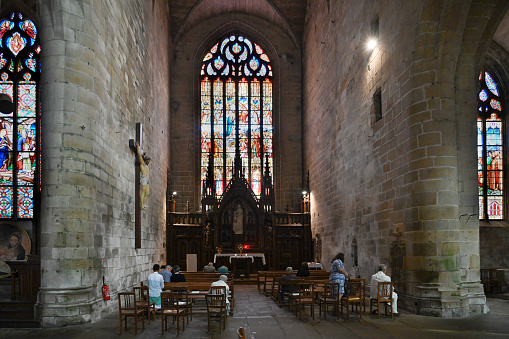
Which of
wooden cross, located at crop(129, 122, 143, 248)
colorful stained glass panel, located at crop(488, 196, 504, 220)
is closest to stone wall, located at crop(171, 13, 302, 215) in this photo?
colorful stained glass panel, located at crop(488, 196, 504, 220)

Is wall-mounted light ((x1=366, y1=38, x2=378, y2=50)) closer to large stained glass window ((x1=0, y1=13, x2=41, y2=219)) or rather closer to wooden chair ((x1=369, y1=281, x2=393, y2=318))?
wooden chair ((x1=369, y1=281, x2=393, y2=318))

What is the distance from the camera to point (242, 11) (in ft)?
83.8

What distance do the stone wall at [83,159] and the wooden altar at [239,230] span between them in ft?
28.1

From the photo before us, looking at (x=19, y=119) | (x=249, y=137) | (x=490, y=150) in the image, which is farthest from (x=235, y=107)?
(x=490, y=150)

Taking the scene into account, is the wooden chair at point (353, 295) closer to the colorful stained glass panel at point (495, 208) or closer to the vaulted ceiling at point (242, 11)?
the colorful stained glass panel at point (495, 208)

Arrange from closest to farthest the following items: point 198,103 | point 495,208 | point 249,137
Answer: point 495,208, point 198,103, point 249,137

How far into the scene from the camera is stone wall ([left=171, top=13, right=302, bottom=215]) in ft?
80.9

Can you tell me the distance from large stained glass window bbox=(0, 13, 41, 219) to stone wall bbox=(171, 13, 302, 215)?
731 cm

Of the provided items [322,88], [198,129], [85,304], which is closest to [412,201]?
[85,304]

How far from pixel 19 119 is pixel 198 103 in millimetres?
9081

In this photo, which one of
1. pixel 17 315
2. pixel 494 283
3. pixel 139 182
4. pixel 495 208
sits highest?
pixel 139 182

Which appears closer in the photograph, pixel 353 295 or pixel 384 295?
pixel 384 295

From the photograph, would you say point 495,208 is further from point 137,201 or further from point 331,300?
point 137,201

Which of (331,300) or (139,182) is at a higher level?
(139,182)
